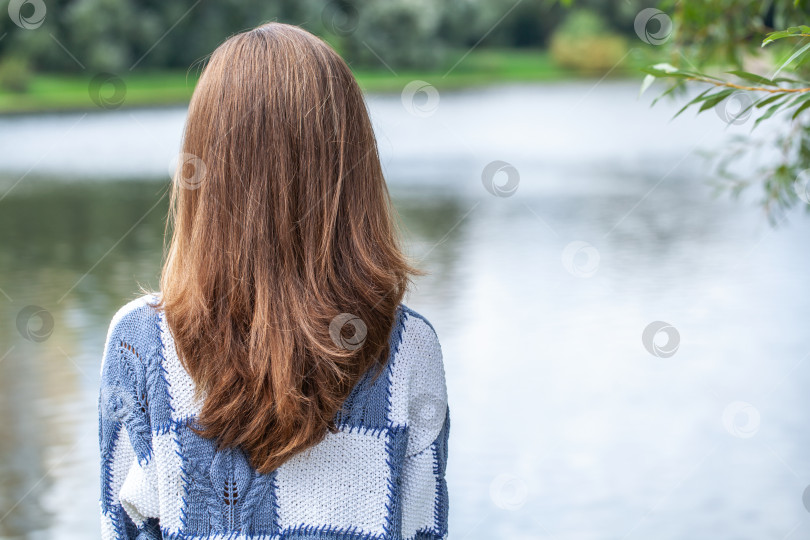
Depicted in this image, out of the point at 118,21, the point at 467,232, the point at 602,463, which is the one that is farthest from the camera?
the point at 118,21

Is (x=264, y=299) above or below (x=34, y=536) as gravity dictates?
above

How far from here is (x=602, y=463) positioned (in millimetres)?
3535

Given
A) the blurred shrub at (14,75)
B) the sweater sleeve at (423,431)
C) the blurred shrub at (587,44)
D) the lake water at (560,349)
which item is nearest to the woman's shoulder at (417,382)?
the sweater sleeve at (423,431)

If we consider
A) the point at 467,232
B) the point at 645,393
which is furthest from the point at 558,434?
the point at 467,232

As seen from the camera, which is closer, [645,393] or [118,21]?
[645,393]

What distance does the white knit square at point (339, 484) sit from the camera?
3.56ft

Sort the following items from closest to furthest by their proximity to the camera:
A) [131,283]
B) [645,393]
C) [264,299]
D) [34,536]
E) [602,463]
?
[264,299] → [34,536] → [602,463] → [645,393] → [131,283]

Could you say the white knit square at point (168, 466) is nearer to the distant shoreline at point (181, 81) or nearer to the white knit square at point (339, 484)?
the white knit square at point (339, 484)

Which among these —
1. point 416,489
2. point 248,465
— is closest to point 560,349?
point 416,489

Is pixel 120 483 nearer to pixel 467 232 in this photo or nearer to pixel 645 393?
pixel 645 393

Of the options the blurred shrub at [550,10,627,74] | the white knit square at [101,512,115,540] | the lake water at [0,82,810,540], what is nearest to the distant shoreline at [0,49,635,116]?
the blurred shrub at [550,10,627,74]

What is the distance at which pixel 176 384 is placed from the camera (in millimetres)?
1061

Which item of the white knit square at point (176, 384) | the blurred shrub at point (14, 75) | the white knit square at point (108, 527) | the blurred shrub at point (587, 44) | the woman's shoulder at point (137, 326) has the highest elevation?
the blurred shrub at point (587, 44)

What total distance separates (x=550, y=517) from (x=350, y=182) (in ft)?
7.87
